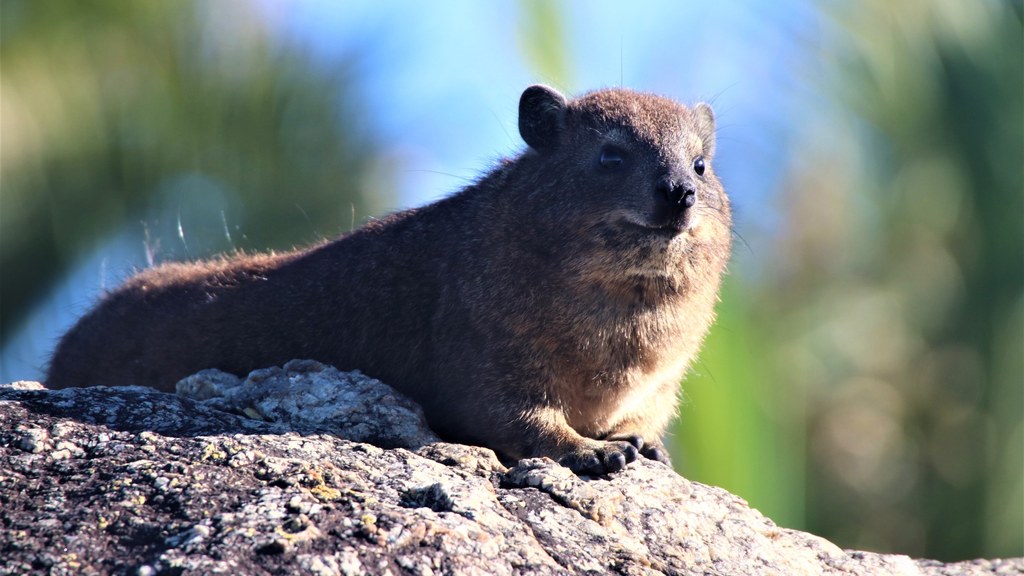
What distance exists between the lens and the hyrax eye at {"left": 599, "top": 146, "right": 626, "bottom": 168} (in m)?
6.53

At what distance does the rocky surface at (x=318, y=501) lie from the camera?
397 cm

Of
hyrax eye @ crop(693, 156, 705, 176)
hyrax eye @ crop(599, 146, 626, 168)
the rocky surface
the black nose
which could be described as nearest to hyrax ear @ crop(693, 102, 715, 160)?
hyrax eye @ crop(693, 156, 705, 176)

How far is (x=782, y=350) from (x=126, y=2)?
8.01 meters

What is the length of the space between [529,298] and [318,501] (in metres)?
2.31

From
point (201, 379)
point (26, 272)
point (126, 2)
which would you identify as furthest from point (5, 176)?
point (201, 379)

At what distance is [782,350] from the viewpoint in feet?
44.8

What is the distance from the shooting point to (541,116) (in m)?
7.11

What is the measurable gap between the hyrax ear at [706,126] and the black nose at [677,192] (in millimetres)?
1030

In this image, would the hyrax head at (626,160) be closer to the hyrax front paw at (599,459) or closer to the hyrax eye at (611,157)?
the hyrax eye at (611,157)

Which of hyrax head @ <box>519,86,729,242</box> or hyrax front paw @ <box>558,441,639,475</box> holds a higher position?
hyrax head @ <box>519,86,729,242</box>

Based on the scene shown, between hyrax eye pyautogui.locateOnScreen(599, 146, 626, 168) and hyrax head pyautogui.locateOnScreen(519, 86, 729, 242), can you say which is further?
hyrax eye pyautogui.locateOnScreen(599, 146, 626, 168)

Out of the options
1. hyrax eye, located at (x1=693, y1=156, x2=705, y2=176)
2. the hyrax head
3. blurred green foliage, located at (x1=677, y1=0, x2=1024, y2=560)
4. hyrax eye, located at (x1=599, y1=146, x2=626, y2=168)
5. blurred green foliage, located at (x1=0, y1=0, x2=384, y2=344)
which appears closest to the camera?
the hyrax head

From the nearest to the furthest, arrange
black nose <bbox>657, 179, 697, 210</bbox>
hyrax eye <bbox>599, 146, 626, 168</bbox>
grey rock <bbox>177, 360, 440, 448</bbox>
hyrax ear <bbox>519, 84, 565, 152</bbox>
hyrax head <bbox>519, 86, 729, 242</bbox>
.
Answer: grey rock <bbox>177, 360, 440, 448</bbox>
black nose <bbox>657, 179, 697, 210</bbox>
hyrax head <bbox>519, 86, 729, 242</bbox>
hyrax eye <bbox>599, 146, 626, 168</bbox>
hyrax ear <bbox>519, 84, 565, 152</bbox>

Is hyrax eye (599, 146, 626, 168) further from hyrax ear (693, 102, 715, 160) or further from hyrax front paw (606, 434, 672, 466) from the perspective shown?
hyrax front paw (606, 434, 672, 466)
